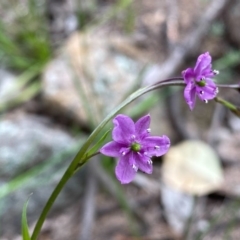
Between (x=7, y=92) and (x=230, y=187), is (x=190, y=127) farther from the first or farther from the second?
(x=7, y=92)

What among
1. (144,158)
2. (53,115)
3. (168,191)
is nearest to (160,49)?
(53,115)

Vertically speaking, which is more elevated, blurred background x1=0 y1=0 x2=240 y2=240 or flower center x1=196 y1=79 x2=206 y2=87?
blurred background x1=0 y1=0 x2=240 y2=240

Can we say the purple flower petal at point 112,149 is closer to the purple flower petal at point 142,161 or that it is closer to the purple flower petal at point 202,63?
the purple flower petal at point 142,161

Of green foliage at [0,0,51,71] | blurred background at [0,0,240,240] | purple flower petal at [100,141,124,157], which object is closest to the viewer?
purple flower petal at [100,141,124,157]

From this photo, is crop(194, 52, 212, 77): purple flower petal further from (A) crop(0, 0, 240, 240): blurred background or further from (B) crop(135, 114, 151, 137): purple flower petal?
(A) crop(0, 0, 240, 240): blurred background

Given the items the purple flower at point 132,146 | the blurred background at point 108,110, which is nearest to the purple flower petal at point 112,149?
the purple flower at point 132,146

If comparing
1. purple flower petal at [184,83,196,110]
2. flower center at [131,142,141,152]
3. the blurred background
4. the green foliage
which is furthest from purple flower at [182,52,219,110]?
the green foliage

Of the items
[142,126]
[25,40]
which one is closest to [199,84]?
[142,126]
